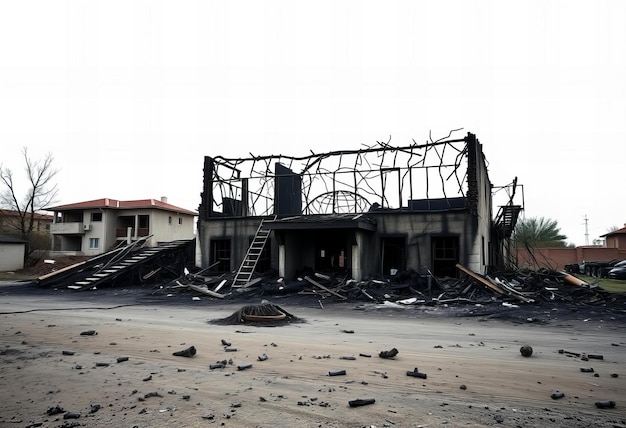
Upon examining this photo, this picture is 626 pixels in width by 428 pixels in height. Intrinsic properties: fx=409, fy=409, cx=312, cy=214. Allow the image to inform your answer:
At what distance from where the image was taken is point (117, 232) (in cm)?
4438

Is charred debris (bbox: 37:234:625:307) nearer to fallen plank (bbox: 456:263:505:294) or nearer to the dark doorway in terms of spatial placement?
fallen plank (bbox: 456:263:505:294)

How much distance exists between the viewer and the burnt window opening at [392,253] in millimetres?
19219

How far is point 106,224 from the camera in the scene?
1693 inches

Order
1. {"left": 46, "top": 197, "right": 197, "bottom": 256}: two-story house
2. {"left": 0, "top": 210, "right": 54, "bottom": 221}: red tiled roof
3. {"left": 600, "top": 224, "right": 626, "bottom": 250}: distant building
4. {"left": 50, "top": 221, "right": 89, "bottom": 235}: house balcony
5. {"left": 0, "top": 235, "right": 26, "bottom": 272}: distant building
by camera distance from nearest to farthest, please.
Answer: {"left": 0, "top": 235, "right": 26, "bottom": 272}: distant building, {"left": 46, "top": 197, "right": 197, "bottom": 256}: two-story house, {"left": 50, "top": 221, "right": 89, "bottom": 235}: house balcony, {"left": 0, "top": 210, "right": 54, "bottom": 221}: red tiled roof, {"left": 600, "top": 224, "right": 626, "bottom": 250}: distant building

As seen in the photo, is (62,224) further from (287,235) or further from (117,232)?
(287,235)

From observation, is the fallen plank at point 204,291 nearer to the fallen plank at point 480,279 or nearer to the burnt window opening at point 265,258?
the burnt window opening at point 265,258

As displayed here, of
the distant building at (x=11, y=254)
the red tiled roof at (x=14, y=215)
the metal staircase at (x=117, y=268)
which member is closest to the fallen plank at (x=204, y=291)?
the metal staircase at (x=117, y=268)

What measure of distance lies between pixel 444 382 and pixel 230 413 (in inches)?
112

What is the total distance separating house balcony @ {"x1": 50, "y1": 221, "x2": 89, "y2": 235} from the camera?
42938 millimetres

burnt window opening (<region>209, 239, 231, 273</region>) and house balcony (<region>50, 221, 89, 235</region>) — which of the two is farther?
house balcony (<region>50, 221, 89, 235</region>)

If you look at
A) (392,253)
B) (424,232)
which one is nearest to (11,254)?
(392,253)

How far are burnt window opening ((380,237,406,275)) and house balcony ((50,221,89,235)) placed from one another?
35778 mm

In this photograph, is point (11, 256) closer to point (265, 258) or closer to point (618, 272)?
point (265, 258)

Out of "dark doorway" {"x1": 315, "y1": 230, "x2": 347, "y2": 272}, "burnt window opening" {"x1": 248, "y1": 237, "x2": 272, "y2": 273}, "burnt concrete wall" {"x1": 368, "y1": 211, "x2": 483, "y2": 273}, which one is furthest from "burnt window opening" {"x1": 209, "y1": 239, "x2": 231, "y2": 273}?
"burnt concrete wall" {"x1": 368, "y1": 211, "x2": 483, "y2": 273}
